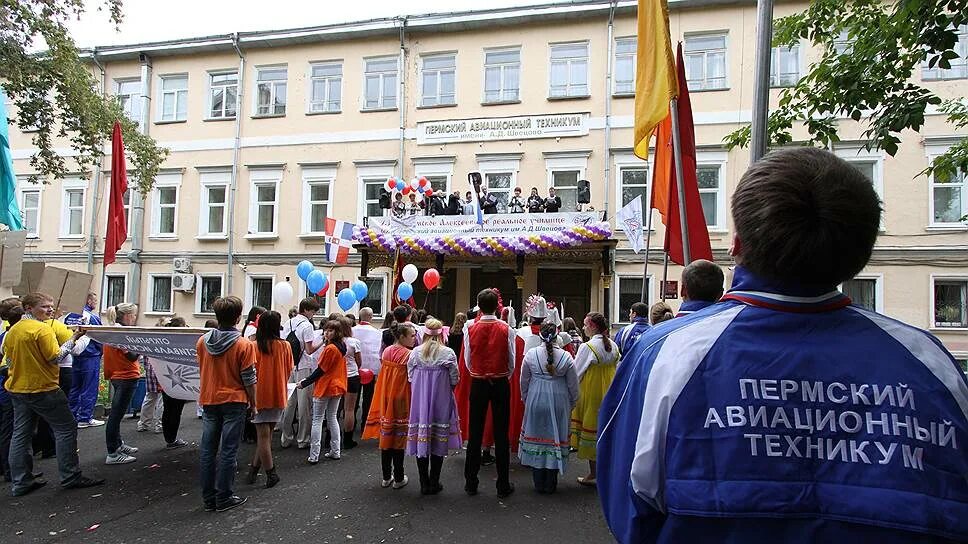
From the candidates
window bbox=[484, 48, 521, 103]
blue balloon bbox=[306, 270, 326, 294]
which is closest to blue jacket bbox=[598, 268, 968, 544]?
blue balloon bbox=[306, 270, 326, 294]

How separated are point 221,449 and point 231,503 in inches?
21.2

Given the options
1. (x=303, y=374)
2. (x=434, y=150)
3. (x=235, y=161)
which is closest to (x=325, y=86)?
(x=235, y=161)

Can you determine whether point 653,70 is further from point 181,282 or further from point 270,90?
point 181,282

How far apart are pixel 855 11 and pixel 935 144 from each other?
1200cm

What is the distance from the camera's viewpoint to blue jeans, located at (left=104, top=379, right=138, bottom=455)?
21.9 ft

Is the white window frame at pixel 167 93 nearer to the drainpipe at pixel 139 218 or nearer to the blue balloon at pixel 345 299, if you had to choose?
the drainpipe at pixel 139 218

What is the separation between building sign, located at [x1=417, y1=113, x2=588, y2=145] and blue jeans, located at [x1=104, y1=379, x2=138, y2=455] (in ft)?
43.6

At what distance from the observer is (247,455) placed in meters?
7.18

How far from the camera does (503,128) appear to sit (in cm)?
1798

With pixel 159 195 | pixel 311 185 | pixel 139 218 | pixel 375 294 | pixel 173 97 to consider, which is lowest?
pixel 375 294

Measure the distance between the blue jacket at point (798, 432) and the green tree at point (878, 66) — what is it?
4858 millimetres

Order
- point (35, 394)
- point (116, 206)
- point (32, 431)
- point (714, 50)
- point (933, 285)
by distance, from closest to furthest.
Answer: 1. point (35, 394)
2. point (32, 431)
3. point (116, 206)
4. point (933, 285)
5. point (714, 50)

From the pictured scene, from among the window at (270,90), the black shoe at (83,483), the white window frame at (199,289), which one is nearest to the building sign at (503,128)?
the window at (270,90)

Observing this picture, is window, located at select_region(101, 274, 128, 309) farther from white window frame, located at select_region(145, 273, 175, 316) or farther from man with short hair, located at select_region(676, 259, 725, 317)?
man with short hair, located at select_region(676, 259, 725, 317)
